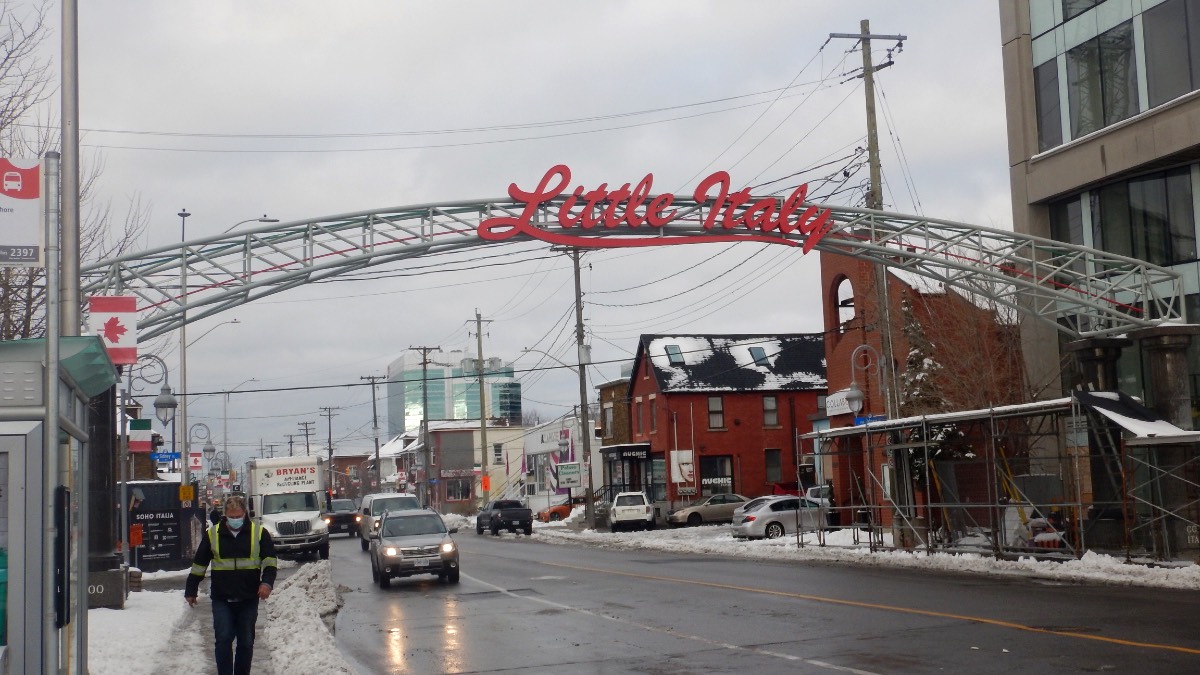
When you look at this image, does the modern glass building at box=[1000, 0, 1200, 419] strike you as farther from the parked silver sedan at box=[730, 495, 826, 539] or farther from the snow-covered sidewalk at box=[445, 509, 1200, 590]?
the parked silver sedan at box=[730, 495, 826, 539]

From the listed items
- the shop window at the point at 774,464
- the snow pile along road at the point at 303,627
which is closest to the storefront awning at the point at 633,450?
the shop window at the point at 774,464

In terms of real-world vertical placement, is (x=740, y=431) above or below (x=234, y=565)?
above

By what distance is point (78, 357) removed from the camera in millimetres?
9398

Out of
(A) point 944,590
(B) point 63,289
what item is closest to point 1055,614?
(A) point 944,590

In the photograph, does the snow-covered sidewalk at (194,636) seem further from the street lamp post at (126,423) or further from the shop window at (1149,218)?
the shop window at (1149,218)

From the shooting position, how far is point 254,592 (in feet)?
37.6

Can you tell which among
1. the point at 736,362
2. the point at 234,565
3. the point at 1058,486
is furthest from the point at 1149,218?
the point at 736,362

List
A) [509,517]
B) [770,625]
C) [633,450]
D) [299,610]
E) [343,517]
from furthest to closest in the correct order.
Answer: [633,450]
[343,517]
[509,517]
[299,610]
[770,625]

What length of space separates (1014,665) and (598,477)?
66.9 meters

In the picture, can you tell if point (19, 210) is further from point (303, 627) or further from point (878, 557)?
point (878, 557)

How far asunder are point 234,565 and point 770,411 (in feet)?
170

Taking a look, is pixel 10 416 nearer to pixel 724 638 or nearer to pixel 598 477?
pixel 724 638

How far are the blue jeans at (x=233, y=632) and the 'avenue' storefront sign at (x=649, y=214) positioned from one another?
1371cm

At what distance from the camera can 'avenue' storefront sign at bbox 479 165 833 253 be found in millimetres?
24562
